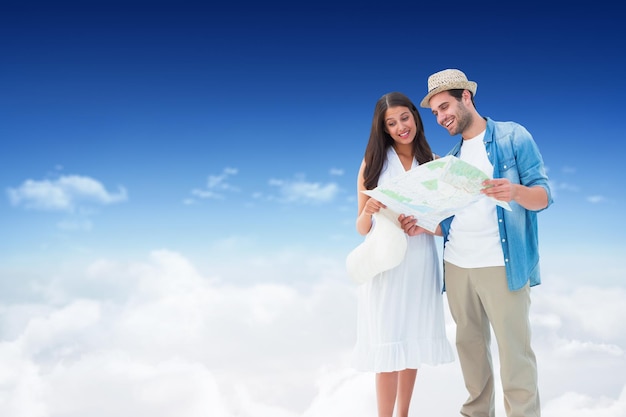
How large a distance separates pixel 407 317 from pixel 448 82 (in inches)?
61.3

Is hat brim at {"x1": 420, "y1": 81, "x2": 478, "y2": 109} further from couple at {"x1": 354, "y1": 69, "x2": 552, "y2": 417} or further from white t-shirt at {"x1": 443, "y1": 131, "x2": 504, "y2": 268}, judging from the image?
white t-shirt at {"x1": 443, "y1": 131, "x2": 504, "y2": 268}

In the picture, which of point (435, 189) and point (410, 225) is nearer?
point (435, 189)

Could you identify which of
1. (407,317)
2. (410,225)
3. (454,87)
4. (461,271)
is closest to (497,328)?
(461,271)

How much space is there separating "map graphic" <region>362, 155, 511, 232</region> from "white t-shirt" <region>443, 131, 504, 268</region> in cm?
21

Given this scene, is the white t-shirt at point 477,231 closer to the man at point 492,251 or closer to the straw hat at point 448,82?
the man at point 492,251

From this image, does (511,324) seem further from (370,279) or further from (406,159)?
(406,159)

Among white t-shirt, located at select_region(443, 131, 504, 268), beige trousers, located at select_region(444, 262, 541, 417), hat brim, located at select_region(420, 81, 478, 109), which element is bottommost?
beige trousers, located at select_region(444, 262, 541, 417)

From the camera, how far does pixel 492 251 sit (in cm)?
373

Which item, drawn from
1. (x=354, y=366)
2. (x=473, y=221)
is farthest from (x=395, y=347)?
(x=473, y=221)

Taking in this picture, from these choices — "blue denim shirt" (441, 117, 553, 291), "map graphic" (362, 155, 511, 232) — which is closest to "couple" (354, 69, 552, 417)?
"blue denim shirt" (441, 117, 553, 291)

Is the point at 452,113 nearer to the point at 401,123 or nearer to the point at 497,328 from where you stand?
the point at 401,123

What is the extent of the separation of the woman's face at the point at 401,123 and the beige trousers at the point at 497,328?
89cm

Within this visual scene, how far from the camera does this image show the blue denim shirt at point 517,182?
3.66 meters

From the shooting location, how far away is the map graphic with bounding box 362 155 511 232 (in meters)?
3.29
